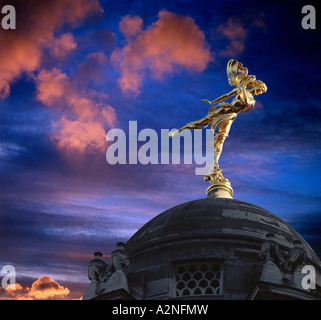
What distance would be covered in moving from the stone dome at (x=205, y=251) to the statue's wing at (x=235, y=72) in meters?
8.05

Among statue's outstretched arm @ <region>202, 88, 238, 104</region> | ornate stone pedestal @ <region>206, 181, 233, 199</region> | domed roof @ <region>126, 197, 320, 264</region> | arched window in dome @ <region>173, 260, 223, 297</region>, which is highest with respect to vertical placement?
statue's outstretched arm @ <region>202, 88, 238, 104</region>

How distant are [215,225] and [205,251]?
1395 mm

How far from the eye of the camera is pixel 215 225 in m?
32.0

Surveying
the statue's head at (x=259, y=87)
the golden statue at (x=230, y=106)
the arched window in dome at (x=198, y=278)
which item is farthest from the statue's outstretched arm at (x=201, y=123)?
the arched window in dome at (x=198, y=278)

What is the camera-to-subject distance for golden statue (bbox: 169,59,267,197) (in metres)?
38.5

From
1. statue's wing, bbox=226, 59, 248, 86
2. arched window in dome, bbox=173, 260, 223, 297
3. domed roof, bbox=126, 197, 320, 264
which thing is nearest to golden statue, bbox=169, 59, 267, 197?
statue's wing, bbox=226, 59, 248, 86

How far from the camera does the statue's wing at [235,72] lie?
39.2m

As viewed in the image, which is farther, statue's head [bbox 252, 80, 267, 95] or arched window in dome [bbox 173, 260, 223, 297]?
statue's head [bbox 252, 80, 267, 95]

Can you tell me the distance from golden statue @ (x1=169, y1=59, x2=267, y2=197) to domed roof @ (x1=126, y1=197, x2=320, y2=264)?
4535 mm

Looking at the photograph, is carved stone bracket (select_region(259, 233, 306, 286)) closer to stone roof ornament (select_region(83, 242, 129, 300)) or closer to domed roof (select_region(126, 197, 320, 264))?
domed roof (select_region(126, 197, 320, 264))

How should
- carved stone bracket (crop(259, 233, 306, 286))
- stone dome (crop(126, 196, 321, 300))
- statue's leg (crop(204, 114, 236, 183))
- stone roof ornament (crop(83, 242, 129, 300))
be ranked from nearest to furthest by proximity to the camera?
carved stone bracket (crop(259, 233, 306, 286)) → stone roof ornament (crop(83, 242, 129, 300)) → stone dome (crop(126, 196, 321, 300)) → statue's leg (crop(204, 114, 236, 183))

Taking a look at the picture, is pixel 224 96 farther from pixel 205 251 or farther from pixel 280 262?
pixel 280 262

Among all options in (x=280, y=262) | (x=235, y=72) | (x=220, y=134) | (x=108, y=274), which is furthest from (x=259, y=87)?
(x=108, y=274)
